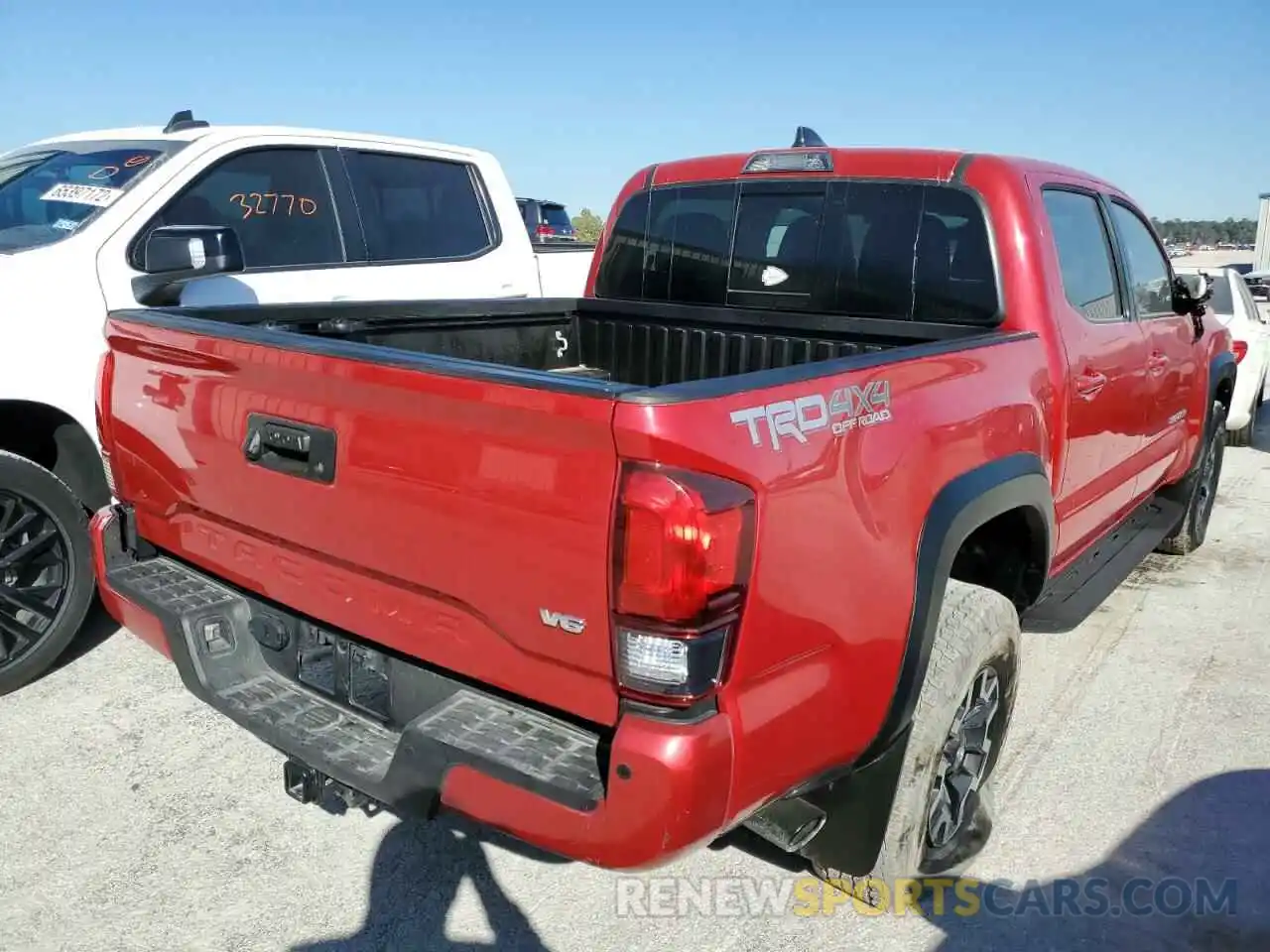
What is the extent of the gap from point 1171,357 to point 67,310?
456cm

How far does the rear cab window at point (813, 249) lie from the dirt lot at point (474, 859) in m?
1.67

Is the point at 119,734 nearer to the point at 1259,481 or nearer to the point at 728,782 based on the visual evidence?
the point at 728,782

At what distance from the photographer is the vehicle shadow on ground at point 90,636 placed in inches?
155

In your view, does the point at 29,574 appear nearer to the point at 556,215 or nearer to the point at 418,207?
the point at 418,207

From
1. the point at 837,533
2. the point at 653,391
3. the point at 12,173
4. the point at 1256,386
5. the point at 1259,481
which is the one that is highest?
the point at 12,173

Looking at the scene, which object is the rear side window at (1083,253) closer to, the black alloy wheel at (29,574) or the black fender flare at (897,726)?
the black fender flare at (897,726)

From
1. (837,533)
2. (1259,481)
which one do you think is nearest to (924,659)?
(837,533)

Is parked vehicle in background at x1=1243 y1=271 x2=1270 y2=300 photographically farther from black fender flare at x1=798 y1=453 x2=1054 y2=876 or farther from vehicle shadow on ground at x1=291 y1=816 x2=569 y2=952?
vehicle shadow on ground at x1=291 y1=816 x2=569 y2=952

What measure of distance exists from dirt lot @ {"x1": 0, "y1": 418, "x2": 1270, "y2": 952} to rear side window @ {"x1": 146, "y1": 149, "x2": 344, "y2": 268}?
1.92m

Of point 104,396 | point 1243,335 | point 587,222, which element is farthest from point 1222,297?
point 587,222

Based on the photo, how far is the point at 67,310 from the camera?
3.70 m

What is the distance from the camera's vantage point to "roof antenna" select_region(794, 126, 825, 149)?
3.93m

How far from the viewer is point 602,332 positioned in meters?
4.24

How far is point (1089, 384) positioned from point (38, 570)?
3.92m
